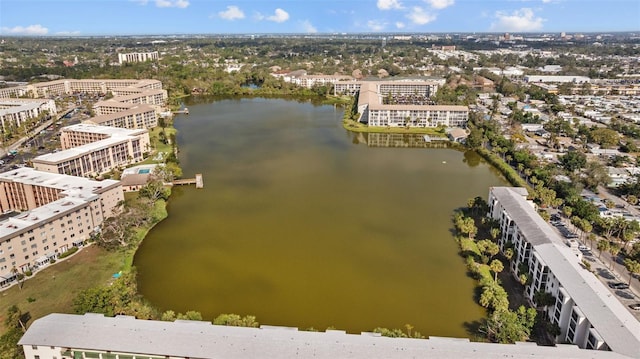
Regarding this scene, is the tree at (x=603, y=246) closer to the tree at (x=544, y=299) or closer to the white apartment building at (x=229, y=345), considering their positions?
the tree at (x=544, y=299)

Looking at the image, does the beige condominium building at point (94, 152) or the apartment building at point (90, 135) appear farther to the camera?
the apartment building at point (90, 135)

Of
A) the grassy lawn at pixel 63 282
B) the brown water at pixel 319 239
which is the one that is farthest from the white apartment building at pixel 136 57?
the grassy lawn at pixel 63 282

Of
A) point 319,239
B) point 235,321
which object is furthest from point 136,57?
point 235,321

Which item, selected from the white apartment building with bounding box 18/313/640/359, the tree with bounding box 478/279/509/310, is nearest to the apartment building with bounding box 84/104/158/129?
the white apartment building with bounding box 18/313/640/359

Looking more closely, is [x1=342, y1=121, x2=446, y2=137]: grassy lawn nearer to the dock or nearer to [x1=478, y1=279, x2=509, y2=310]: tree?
the dock

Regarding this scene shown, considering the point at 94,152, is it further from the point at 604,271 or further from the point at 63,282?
the point at 604,271

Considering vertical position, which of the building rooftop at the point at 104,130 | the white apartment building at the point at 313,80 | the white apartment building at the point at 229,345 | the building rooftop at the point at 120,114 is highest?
the white apartment building at the point at 313,80
